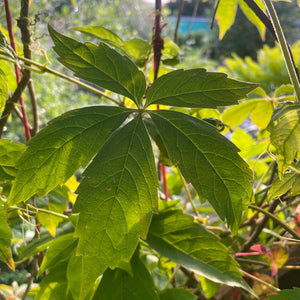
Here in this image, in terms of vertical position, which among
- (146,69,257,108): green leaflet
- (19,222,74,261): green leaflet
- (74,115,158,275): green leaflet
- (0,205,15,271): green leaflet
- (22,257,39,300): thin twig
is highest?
(146,69,257,108): green leaflet

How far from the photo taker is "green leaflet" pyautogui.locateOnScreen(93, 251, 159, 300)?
1.47 feet

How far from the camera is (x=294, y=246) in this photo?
2.09 ft

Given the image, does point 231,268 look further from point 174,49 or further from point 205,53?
point 205,53

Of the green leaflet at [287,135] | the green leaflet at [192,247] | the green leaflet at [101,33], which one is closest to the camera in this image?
the green leaflet at [287,135]

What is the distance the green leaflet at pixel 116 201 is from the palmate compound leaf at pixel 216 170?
37 millimetres

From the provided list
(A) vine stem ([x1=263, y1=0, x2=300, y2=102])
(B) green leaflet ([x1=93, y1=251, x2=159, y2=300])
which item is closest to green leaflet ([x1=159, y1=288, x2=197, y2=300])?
(B) green leaflet ([x1=93, y1=251, x2=159, y2=300])

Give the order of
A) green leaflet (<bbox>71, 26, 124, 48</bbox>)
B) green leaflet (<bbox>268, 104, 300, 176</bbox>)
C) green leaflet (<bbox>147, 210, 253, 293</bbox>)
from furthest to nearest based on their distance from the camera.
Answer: green leaflet (<bbox>71, 26, 124, 48</bbox>) < green leaflet (<bbox>147, 210, 253, 293</bbox>) < green leaflet (<bbox>268, 104, 300, 176</bbox>)

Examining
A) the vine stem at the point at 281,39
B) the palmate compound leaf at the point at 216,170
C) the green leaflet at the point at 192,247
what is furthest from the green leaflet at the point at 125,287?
the vine stem at the point at 281,39

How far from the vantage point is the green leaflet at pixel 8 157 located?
1.31 ft

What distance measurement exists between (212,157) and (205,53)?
189 inches

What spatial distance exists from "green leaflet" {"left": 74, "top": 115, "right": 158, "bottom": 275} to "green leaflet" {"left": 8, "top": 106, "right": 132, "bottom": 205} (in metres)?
0.02

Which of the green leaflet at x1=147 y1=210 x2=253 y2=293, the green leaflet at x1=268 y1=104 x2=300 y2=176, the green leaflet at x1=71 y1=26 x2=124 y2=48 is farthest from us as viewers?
the green leaflet at x1=71 y1=26 x2=124 y2=48

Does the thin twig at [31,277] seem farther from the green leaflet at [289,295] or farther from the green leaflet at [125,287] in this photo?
the green leaflet at [289,295]

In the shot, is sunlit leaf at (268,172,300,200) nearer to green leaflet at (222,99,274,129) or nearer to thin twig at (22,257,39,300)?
green leaflet at (222,99,274,129)
